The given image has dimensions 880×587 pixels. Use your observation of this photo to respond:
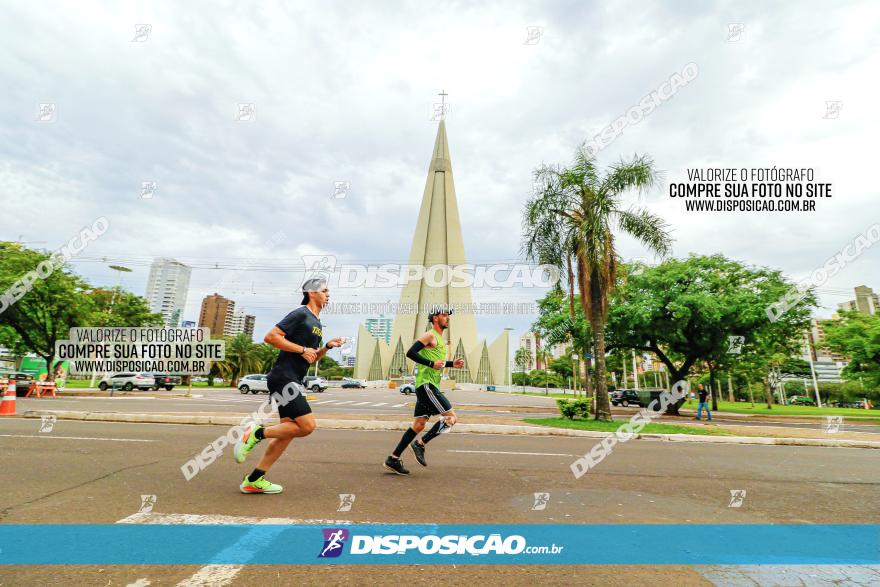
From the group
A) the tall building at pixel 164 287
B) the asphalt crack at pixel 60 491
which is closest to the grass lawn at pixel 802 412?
the asphalt crack at pixel 60 491

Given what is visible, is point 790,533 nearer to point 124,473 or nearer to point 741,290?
point 124,473

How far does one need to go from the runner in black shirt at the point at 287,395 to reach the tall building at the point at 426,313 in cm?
7730

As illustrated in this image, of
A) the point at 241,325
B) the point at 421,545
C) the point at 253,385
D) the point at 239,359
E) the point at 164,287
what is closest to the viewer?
the point at 421,545

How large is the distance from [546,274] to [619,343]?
34.5 ft

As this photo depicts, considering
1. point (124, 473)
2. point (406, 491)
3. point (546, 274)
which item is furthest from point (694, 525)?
point (546, 274)

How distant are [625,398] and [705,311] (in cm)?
1707

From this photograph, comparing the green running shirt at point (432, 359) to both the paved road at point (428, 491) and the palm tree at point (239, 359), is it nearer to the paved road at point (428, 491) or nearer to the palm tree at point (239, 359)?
the paved road at point (428, 491)

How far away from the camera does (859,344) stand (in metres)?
23.5

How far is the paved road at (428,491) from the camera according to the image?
2508 mm

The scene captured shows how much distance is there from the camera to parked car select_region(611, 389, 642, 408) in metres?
33.9

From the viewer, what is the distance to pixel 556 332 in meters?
25.7

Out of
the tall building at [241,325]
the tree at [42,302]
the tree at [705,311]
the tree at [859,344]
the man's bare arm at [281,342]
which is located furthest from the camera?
the tall building at [241,325]

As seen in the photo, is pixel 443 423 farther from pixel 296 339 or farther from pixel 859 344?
pixel 859 344

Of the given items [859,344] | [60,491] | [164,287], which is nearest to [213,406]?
[60,491]
